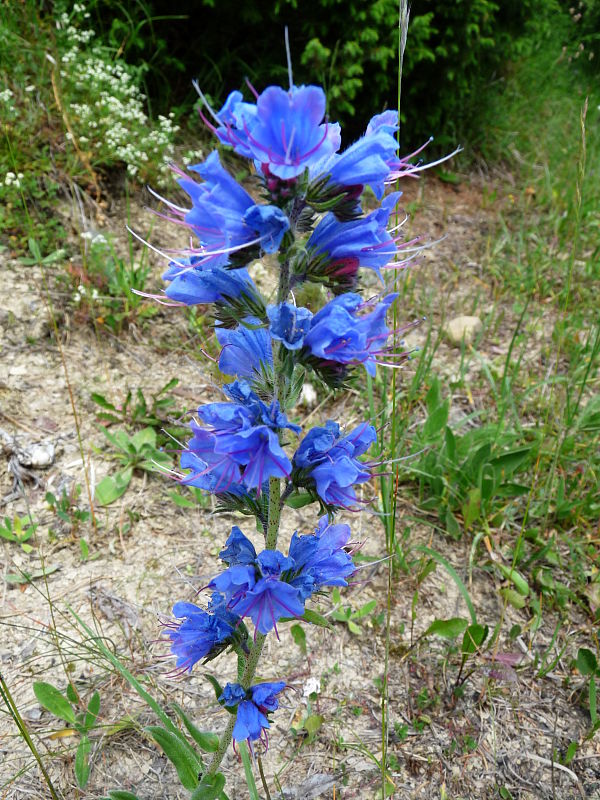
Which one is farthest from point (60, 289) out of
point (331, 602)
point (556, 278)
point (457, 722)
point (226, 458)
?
point (556, 278)

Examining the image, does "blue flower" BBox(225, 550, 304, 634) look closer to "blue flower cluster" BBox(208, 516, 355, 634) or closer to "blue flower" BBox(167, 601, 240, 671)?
"blue flower cluster" BBox(208, 516, 355, 634)

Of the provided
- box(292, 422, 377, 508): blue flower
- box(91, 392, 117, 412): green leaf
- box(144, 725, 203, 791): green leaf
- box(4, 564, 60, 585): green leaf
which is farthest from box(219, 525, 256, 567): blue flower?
box(91, 392, 117, 412): green leaf

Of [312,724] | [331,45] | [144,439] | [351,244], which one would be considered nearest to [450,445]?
[312,724]

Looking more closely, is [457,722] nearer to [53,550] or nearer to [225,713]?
[225,713]

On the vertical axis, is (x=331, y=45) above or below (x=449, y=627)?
above

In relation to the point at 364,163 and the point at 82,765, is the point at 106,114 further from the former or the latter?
the point at 82,765

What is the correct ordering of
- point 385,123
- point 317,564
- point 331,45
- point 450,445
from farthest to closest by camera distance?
point 331,45 → point 450,445 → point 317,564 → point 385,123
